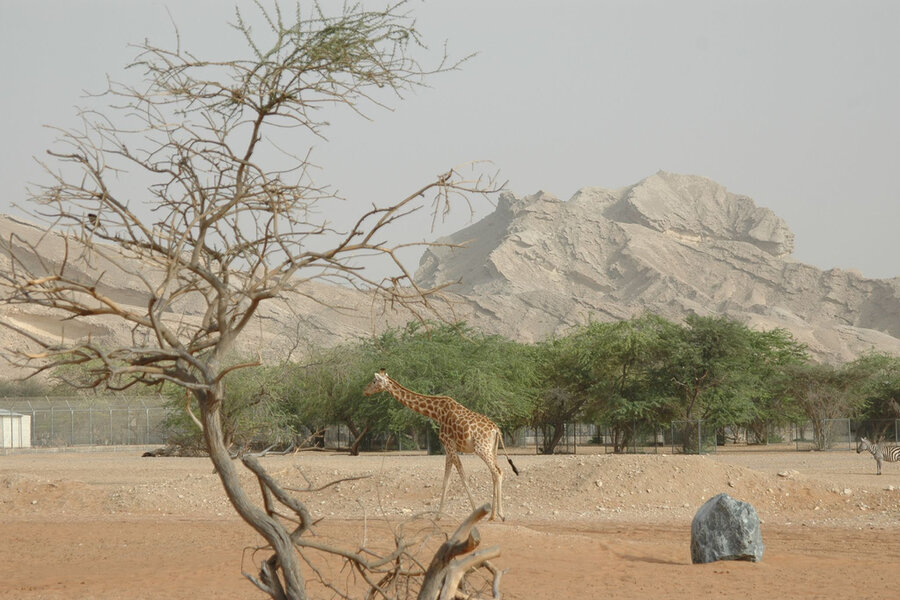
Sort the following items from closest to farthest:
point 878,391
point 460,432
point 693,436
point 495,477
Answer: point 495,477
point 460,432
point 693,436
point 878,391

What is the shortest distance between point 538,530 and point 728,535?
4.99m

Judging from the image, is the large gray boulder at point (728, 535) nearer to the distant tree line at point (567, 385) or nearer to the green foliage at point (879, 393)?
the distant tree line at point (567, 385)

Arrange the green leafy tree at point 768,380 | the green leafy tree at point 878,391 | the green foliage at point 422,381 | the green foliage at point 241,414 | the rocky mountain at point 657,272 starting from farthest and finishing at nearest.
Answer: the rocky mountain at point 657,272, the green leafy tree at point 878,391, the green leafy tree at point 768,380, the green foliage at point 422,381, the green foliage at point 241,414

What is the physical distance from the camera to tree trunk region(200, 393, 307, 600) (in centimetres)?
631

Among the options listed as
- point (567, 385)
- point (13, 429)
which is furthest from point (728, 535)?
point (13, 429)

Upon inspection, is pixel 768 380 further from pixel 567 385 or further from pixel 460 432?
pixel 460 432

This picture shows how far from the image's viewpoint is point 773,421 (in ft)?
189

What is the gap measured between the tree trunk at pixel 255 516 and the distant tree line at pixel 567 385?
108 ft

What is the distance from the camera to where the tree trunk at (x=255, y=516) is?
6309 millimetres

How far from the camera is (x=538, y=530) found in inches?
680

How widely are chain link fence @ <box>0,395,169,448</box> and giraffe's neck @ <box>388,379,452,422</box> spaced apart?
3862cm

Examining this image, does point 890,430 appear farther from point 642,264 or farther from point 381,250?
point 642,264

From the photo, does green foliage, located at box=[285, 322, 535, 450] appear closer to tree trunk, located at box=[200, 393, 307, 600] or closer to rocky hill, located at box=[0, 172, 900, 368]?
tree trunk, located at box=[200, 393, 307, 600]

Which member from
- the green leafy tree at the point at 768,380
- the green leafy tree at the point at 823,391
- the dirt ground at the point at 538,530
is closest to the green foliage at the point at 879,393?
the green leafy tree at the point at 823,391
